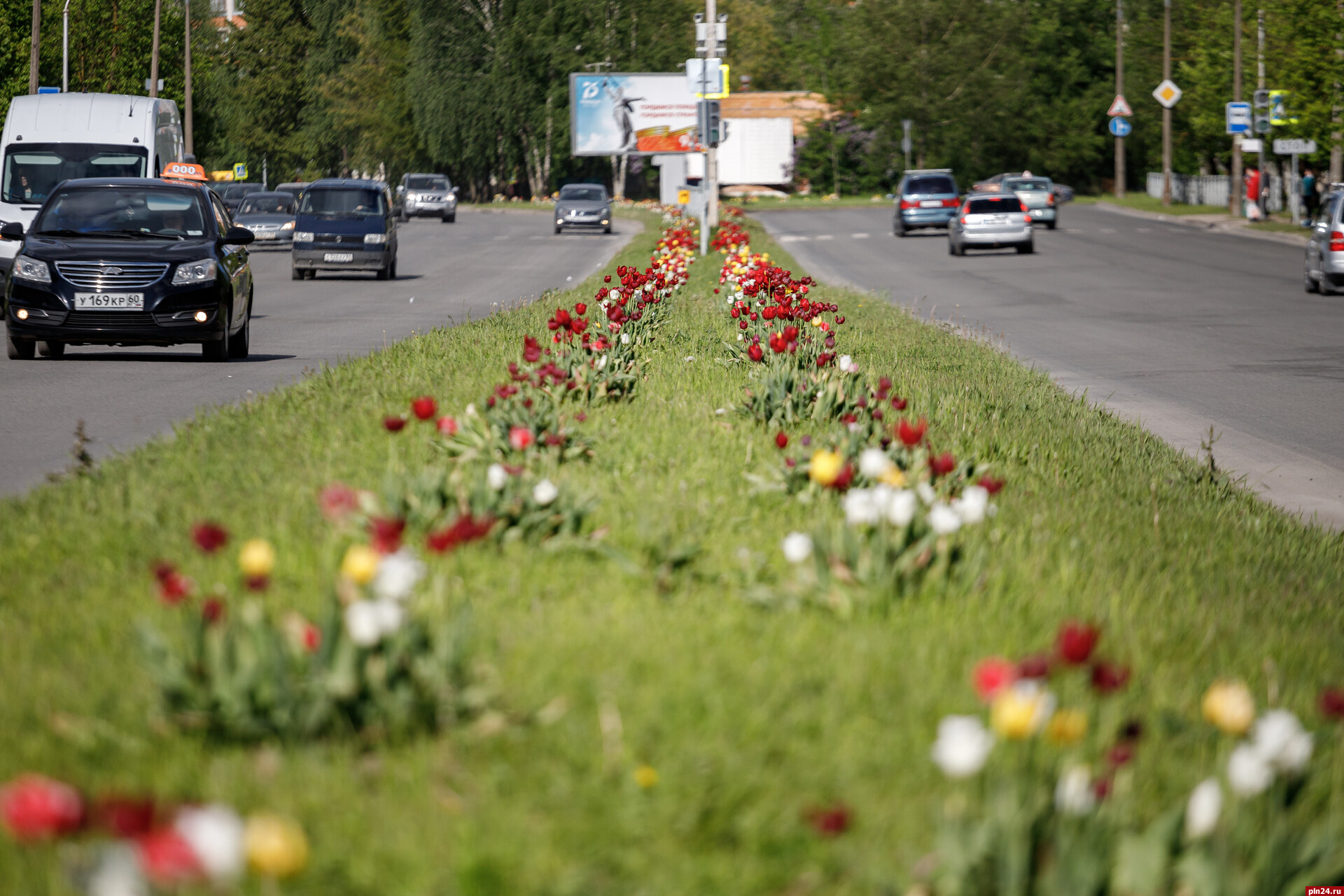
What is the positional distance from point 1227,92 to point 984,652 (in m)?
65.1

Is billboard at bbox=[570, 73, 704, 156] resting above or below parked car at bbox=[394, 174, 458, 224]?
above

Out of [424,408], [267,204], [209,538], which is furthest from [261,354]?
[267,204]

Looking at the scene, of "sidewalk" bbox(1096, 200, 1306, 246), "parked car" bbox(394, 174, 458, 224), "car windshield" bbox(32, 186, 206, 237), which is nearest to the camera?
"car windshield" bbox(32, 186, 206, 237)

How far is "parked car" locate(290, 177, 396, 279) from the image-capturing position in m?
29.4

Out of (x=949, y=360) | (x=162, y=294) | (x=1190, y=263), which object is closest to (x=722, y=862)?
(x=949, y=360)

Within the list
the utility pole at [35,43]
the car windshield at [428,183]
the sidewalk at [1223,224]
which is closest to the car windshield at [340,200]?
the utility pole at [35,43]

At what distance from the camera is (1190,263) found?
32750 millimetres

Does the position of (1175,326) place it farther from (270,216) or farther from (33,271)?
(270,216)

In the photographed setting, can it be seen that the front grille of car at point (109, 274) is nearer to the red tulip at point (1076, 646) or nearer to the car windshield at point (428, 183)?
the red tulip at point (1076, 646)

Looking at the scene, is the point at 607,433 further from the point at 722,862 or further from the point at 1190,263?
the point at 1190,263

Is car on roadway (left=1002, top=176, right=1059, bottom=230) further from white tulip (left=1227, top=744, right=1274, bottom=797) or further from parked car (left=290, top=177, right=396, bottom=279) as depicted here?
white tulip (left=1227, top=744, right=1274, bottom=797)

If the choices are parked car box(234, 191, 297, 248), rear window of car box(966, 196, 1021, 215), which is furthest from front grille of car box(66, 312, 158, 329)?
parked car box(234, 191, 297, 248)

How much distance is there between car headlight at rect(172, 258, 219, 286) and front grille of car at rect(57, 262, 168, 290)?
138mm

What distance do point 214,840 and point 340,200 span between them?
97.6ft
